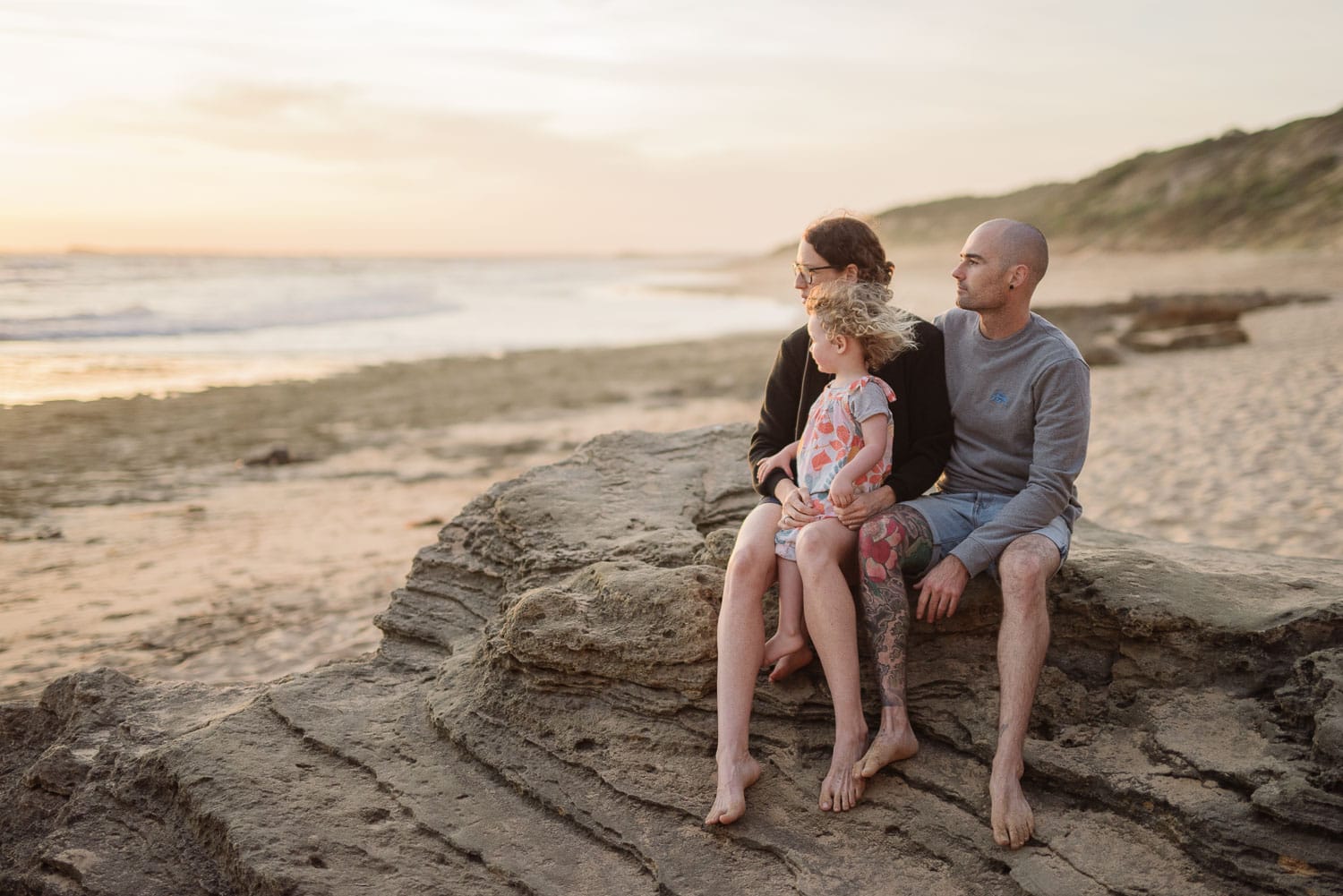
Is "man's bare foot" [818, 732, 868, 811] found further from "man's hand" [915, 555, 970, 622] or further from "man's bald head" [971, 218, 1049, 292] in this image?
"man's bald head" [971, 218, 1049, 292]

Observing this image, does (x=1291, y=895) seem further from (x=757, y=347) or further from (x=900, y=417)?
(x=757, y=347)

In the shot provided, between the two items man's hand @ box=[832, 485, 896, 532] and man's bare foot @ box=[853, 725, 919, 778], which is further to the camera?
man's hand @ box=[832, 485, 896, 532]

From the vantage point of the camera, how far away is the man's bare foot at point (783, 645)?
353cm

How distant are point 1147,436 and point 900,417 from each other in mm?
7574

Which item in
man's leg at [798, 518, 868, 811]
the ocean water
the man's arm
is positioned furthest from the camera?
the ocean water

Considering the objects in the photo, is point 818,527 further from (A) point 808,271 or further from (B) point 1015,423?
(A) point 808,271

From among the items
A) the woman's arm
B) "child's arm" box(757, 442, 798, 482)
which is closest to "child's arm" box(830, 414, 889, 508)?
"child's arm" box(757, 442, 798, 482)

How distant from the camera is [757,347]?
70.8 ft

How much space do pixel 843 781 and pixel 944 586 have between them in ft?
2.43

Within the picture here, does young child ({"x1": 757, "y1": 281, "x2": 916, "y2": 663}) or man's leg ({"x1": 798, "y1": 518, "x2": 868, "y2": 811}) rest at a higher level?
young child ({"x1": 757, "y1": 281, "x2": 916, "y2": 663})

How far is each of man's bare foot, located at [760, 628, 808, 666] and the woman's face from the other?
128cm

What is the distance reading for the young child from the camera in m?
3.51

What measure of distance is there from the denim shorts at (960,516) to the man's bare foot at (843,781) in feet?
2.40

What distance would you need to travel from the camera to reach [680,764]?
3469 millimetres
